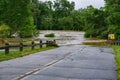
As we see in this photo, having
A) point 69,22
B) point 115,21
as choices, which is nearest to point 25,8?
point 115,21

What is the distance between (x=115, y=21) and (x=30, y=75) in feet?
195

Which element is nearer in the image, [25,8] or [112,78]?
[112,78]

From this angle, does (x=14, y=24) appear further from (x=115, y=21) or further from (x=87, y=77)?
(x=87, y=77)

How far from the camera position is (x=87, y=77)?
45.4 feet

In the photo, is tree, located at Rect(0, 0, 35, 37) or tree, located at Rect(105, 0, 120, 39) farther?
tree, located at Rect(0, 0, 35, 37)

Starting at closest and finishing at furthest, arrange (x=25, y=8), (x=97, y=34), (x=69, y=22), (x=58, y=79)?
(x=58, y=79) < (x=25, y=8) < (x=97, y=34) < (x=69, y=22)

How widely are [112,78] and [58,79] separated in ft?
7.59

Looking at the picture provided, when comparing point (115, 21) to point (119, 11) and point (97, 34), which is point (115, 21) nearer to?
point (119, 11)

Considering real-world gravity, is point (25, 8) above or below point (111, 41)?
above

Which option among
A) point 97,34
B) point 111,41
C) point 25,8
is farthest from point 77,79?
point 97,34

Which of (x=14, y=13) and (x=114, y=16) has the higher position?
(x=14, y=13)

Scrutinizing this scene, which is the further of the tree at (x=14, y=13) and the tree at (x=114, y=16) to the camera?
the tree at (x=14, y=13)

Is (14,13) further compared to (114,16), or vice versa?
(14,13)

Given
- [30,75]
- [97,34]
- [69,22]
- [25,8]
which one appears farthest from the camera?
[69,22]
